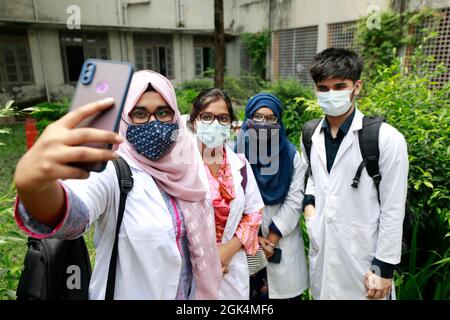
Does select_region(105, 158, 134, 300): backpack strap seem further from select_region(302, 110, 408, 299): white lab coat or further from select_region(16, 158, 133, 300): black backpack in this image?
select_region(302, 110, 408, 299): white lab coat

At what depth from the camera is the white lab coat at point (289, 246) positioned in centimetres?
197

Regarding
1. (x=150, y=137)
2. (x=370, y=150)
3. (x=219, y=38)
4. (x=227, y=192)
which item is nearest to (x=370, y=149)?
(x=370, y=150)

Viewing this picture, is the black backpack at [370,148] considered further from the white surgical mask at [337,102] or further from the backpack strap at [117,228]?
the backpack strap at [117,228]

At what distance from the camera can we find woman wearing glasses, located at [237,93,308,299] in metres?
1.95

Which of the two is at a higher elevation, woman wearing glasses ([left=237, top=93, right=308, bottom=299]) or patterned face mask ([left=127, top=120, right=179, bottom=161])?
patterned face mask ([left=127, top=120, right=179, bottom=161])

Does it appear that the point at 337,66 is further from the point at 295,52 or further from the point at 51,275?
the point at 295,52

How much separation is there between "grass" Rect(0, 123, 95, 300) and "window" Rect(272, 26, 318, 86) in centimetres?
728

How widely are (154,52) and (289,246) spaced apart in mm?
12130

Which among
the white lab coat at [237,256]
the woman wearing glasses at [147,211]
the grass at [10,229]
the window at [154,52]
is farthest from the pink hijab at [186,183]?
the window at [154,52]

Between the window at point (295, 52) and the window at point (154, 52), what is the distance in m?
4.36

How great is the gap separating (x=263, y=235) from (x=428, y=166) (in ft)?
3.89

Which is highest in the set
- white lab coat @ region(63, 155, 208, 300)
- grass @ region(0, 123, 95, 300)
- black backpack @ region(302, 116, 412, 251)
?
black backpack @ region(302, 116, 412, 251)

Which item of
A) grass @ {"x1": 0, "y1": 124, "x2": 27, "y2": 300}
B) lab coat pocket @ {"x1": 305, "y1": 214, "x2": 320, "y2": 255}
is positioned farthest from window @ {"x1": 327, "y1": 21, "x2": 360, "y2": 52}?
grass @ {"x1": 0, "y1": 124, "x2": 27, "y2": 300}

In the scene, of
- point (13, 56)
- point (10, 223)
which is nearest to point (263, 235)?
point (10, 223)
